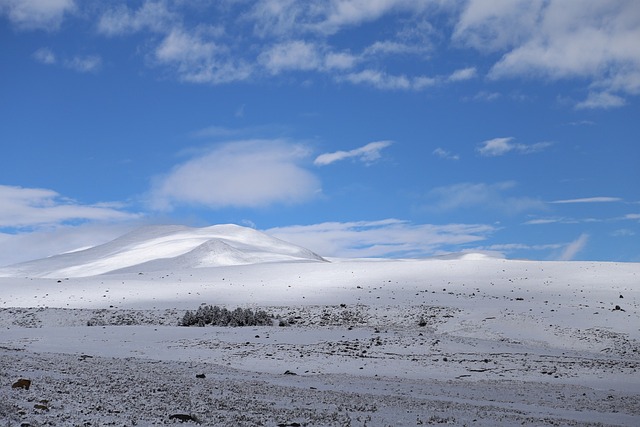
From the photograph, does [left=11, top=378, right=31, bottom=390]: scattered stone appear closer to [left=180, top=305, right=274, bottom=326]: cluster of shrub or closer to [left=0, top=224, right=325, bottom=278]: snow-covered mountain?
[left=180, top=305, right=274, bottom=326]: cluster of shrub

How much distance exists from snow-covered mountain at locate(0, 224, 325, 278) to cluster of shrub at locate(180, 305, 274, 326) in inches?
760

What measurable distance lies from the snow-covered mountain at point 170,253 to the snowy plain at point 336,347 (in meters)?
10.6

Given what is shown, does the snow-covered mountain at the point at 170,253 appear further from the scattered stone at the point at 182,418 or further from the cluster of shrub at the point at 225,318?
the scattered stone at the point at 182,418

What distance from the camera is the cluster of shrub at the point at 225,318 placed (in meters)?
23.7

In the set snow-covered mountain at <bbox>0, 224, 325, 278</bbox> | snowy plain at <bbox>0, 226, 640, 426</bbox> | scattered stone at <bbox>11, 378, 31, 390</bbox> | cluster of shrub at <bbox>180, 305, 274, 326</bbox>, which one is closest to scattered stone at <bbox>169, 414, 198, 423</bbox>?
snowy plain at <bbox>0, 226, 640, 426</bbox>

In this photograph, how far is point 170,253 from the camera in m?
48.8

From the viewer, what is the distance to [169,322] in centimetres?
2420

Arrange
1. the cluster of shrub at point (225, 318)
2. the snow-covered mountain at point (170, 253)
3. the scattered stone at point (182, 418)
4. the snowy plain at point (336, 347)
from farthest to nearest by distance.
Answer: the snow-covered mountain at point (170, 253), the cluster of shrub at point (225, 318), the snowy plain at point (336, 347), the scattered stone at point (182, 418)

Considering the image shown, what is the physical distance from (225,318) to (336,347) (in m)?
5.69

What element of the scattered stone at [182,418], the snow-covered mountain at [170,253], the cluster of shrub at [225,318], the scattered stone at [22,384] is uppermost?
the snow-covered mountain at [170,253]

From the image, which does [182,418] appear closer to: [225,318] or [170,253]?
[225,318]

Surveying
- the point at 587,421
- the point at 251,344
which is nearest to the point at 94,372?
the point at 251,344

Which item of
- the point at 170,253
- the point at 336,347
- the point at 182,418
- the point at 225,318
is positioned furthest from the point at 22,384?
the point at 170,253

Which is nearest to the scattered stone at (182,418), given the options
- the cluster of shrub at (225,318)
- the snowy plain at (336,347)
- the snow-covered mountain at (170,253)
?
the snowy plain at (336,347)
